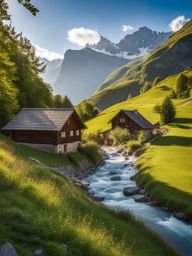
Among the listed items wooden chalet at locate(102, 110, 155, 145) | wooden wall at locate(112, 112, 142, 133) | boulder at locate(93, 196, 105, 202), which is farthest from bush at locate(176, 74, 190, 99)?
boulder at locate(93, 196, 105, 202)

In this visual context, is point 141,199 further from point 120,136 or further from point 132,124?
point 132,124

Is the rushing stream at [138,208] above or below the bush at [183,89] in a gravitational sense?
below

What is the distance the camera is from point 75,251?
1043 cm

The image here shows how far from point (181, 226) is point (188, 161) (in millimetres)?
21825

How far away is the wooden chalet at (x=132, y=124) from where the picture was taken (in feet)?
275

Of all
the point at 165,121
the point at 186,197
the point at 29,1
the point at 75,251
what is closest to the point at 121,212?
the point at 186,197

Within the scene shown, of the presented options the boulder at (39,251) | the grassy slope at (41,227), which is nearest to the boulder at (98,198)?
the grassy slope at (41,227)

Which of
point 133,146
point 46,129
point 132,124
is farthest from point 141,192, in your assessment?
point 132,124

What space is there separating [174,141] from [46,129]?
27708 mm

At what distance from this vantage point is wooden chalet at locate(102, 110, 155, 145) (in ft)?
275

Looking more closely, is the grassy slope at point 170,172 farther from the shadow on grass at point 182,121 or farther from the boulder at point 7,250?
the boulder at point 7,250

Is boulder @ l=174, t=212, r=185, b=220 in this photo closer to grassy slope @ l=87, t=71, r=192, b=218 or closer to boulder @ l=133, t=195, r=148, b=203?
grassy slope @ l=87, t=71, r=192, b=218

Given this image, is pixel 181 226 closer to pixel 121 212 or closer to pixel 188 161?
pixel 121 212

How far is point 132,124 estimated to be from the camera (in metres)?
88.9
